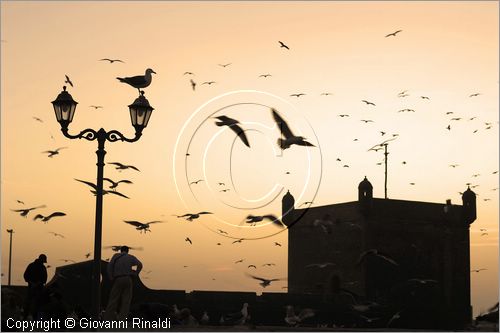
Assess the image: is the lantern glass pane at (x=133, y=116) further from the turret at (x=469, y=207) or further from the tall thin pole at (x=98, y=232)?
the turret at (x=469, y=207)

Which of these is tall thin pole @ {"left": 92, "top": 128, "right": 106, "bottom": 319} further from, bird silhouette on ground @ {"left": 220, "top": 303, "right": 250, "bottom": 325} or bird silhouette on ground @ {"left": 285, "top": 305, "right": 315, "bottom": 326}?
bird silhouette on ground @ {"left": 285, "top": 305, "right": 315, "bottom": 326}

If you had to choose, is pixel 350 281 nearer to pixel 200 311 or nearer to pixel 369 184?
pixel 369 184

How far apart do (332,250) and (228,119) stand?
3663cm

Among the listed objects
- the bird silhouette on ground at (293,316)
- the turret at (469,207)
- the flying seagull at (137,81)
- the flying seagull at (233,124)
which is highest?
the flying seagull at (137,81)

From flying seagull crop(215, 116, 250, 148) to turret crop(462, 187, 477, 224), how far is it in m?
41.4

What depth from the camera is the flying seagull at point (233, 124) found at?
23.8 metres

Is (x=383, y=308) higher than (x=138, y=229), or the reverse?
(x=138, y=229)

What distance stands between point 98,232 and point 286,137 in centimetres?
759

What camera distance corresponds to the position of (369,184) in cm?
5825

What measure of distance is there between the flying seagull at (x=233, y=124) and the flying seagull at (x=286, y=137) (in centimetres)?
93

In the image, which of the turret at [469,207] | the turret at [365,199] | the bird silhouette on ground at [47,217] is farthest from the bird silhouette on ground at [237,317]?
the turret at [469,207]

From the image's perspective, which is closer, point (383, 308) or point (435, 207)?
point (383, 308)

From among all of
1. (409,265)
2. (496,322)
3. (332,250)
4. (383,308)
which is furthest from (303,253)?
(496,322)

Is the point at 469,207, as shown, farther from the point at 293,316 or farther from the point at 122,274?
the point at 122,274
